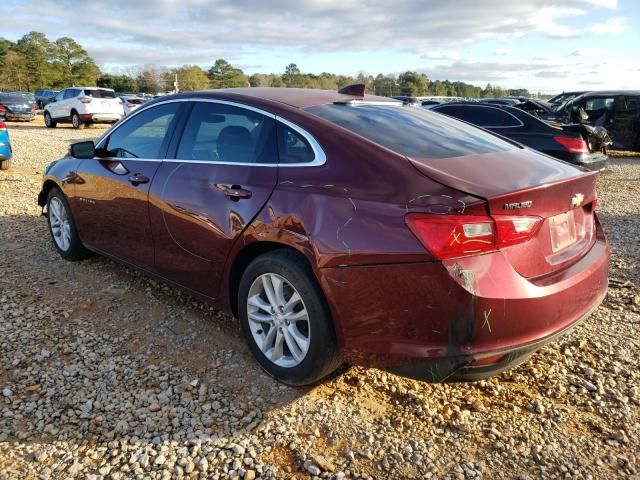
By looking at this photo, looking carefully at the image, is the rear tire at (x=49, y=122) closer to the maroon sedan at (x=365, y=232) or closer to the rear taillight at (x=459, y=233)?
the maroon sedan at (x=365, y=232)

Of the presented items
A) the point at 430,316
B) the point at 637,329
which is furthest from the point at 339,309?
the point at 637,329

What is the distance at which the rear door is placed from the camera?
293 cm

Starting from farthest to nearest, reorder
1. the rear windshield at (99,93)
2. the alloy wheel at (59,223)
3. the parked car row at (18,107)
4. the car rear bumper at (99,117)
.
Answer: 1. the parked car row at (18,107)
2. the rear windshield at (99,93)
3. the car rear bumper at (99,117)
4. the alloy wheel at (59,223)

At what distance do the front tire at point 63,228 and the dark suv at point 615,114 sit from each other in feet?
43.6

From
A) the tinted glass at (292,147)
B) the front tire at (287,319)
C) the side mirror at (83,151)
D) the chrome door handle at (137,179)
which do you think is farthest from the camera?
the side mirror at (83,151)

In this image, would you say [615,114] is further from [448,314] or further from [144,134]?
[448,314]

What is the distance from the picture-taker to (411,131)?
297 centimetres

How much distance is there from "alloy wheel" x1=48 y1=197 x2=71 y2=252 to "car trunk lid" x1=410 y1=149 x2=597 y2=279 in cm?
372

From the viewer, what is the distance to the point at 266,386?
2.93 metres

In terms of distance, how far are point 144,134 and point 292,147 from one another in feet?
5.48

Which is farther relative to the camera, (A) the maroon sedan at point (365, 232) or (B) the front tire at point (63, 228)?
(B) the front tire at point (63, 228)

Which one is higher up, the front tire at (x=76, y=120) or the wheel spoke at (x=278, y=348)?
the front tire at (x=76, y=120)

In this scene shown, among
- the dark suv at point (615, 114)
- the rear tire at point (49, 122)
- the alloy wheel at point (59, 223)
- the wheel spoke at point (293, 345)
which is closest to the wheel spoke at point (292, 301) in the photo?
the wheel spoke at point (293, 345)

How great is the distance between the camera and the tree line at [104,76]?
6384 centimetres
